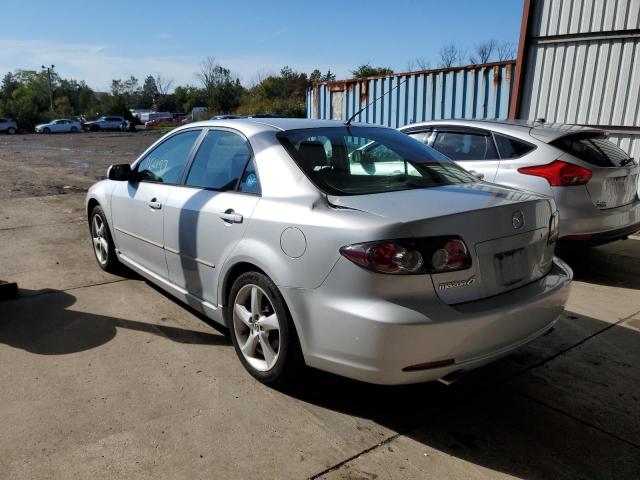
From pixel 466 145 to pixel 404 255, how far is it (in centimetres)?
391

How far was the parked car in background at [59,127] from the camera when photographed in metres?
50.5

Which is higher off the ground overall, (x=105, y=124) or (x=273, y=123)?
(x=273, y=123)

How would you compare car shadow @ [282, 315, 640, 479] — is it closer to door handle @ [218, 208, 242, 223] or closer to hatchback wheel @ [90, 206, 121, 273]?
door handle @ [218, 208, 242, 223]

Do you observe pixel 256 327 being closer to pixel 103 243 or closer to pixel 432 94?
pixel 103 243

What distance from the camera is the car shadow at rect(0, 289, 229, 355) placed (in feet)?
12.4

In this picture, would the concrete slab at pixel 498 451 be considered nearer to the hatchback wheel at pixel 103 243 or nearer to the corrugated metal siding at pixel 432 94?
the hatchback wheel at pixel 103 243

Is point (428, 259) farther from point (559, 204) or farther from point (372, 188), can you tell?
point (559, 204)

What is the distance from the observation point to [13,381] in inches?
128

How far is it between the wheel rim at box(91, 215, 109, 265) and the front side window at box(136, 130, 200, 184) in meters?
0.92

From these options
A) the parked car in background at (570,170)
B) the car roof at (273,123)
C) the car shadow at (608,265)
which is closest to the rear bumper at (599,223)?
the parked car in background at (570,170)

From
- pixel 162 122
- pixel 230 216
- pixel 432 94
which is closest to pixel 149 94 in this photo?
pixel 162 122

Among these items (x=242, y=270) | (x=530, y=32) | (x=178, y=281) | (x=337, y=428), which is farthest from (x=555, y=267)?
(x=530, y=32)

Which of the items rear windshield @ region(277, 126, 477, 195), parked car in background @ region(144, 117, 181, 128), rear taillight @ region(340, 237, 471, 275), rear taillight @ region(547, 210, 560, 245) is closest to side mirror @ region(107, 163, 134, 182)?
rear windshield @ region(277, 126, 477, 195)

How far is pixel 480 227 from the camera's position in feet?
8.64
